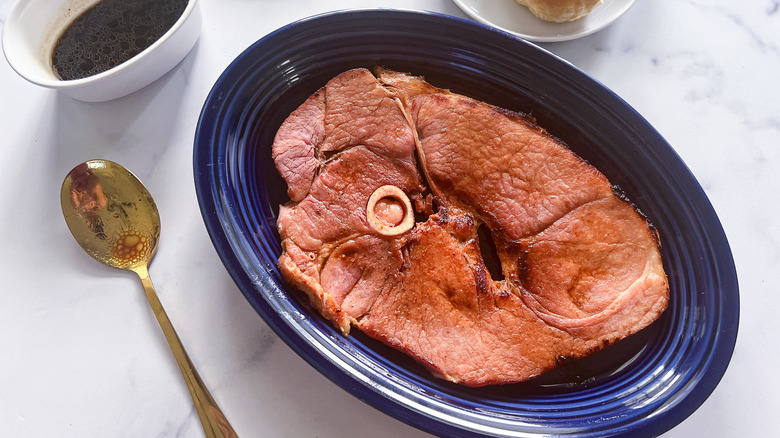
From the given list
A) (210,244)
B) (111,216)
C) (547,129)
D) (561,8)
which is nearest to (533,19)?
(561,8)

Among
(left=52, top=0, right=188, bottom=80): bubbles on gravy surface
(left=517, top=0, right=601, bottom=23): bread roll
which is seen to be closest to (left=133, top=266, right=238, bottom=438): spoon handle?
(left=52, top=0, right=188, bottom=80): bubbles on gravy surface

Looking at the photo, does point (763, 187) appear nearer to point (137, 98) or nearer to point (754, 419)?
point (754, 419)

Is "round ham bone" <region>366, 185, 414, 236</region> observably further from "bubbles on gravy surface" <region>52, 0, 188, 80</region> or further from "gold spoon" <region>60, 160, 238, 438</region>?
"bubbles on gravy surface" <region>52, 0, 188, 80</region>

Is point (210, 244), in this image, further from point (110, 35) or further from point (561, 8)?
point (561, 8)

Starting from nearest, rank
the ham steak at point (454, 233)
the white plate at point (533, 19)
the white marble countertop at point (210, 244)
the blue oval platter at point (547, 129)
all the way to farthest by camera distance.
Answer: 1. the blue oval platter at point (547, 129)
2. the ham steak at point (454, 233)
3. the white marble countertop at point (210, 244)
4. the white plate at point (533, 19)

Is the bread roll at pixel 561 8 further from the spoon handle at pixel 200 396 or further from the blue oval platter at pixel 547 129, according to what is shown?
the spoon handle at pixel 200 396

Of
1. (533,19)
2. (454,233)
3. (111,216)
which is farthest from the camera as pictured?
(533,19)

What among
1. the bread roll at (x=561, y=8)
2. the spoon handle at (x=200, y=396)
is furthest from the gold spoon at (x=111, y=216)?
the bread roll at (x=561, y=8)
